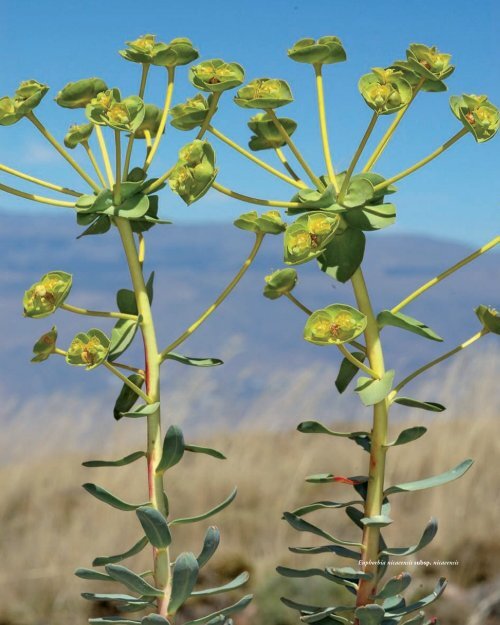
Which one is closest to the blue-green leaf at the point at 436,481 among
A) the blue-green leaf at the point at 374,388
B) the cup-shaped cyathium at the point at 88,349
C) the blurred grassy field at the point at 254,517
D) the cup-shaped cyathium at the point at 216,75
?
the blue-green leaf at the point at 374,388

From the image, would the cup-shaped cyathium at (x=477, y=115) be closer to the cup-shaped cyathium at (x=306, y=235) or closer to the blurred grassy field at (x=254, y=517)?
the cup-shaped cyathium at (x=306, y=235)

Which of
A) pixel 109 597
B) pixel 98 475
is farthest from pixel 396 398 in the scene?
pixel 98 475

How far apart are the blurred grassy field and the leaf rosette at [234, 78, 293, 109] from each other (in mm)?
1578

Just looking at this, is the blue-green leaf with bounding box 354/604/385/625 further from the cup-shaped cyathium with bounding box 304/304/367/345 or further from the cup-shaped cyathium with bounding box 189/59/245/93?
the cup-shaped cyathium with bounding box 189/59/245/93

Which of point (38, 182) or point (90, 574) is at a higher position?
point (38, 182)

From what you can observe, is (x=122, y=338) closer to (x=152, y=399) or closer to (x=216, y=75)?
(x=152, y=399)

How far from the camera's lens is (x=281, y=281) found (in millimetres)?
899

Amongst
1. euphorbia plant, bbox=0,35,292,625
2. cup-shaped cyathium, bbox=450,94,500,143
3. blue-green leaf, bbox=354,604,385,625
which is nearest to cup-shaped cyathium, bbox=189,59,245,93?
euphorbia plant, bbox=0,35,292,625

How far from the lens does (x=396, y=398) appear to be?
92 centimetres

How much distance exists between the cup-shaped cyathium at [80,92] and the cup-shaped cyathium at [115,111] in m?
0.06

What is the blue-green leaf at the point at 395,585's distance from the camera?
3.01 ft

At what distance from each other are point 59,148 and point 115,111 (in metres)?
0.07

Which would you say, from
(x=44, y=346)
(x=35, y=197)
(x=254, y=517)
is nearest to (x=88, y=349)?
(x=44, y=346)

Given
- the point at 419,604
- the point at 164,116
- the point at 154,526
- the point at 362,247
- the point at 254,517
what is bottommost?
the point at 254,517
